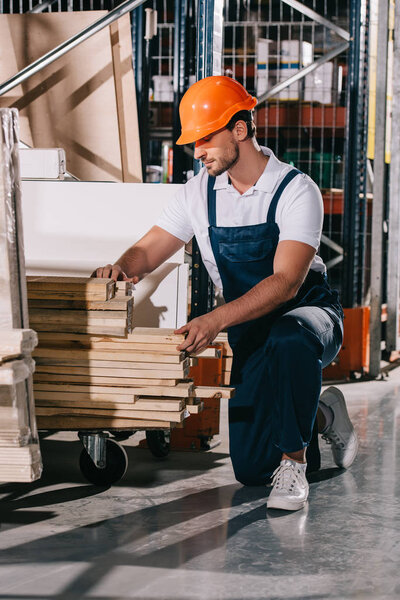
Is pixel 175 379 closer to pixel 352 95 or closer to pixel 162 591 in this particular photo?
pixel 162 591

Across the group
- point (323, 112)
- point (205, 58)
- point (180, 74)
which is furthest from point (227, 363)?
point (323, 112)

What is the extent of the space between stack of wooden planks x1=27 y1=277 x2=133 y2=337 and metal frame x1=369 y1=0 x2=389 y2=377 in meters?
3.93

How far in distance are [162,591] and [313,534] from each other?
0.68m

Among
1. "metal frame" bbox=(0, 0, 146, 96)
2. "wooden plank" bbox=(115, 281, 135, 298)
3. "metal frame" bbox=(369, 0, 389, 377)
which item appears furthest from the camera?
"metal frame" bbox=(369, 0, 389, 377)

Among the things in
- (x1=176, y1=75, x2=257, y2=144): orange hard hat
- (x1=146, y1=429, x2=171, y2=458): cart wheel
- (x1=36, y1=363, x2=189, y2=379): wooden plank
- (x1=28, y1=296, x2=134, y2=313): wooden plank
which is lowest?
(x1=146, y1=429, x2=171, y2=458): cart wheel

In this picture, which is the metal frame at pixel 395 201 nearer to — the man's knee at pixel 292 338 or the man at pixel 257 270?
the man at pixel 257 270

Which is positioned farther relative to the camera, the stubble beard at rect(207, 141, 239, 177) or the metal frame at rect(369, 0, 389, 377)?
Result: the metal frame at rect(369, 0, 389, 377)

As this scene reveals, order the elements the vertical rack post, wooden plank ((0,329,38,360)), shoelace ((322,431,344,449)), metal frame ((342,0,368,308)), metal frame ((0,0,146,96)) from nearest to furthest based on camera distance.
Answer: wooden plank ((0,329,38,360)) → shoelace ((322,431,344,449)) → metal frame ((0,0,146,96)) → the vertical rack post → metal frame ((342,0,368,308))

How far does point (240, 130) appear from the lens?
3.29m

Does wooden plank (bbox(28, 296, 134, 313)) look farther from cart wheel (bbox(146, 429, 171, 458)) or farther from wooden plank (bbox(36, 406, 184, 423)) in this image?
cart wheel (bbox(146, 429, 171, 458))

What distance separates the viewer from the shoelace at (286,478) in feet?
9.93

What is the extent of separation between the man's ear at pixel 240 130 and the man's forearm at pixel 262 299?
1.93 feet

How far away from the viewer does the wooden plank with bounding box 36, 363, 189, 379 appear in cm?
284

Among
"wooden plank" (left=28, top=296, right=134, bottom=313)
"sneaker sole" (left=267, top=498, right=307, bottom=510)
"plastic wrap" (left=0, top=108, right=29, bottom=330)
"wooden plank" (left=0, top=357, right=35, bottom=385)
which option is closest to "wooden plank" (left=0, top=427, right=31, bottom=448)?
"wooden plank" (left=0, top=357, right=35, bottom=385)
